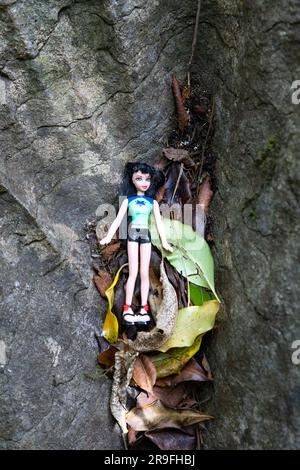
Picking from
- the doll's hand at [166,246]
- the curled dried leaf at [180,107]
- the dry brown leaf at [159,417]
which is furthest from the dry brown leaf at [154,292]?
the curled dried leaf at [180,107]

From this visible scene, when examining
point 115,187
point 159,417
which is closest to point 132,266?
point 115,187

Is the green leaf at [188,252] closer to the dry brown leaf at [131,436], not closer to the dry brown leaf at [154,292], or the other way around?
the dry brown leaf at [154,292]

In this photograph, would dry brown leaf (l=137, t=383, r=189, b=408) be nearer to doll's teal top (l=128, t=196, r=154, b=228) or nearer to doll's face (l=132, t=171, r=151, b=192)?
doll's teal top (l=128, t=196, r=154, b=228)

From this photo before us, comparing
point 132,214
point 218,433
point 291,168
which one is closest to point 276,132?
point 291,168

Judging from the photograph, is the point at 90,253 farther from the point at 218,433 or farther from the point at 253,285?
the point at 218,433

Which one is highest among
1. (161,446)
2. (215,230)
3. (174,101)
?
(174,101)

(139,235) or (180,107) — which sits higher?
(180,107)

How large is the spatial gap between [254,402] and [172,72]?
1203 millimetres

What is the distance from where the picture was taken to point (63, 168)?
1.99 metres

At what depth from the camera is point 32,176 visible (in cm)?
193

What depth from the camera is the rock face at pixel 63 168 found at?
1.83 metres

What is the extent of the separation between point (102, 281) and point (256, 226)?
0.60 m

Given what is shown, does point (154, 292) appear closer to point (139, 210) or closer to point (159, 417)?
point (139, 210)

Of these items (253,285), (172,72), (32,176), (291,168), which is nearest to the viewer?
(291,168)
